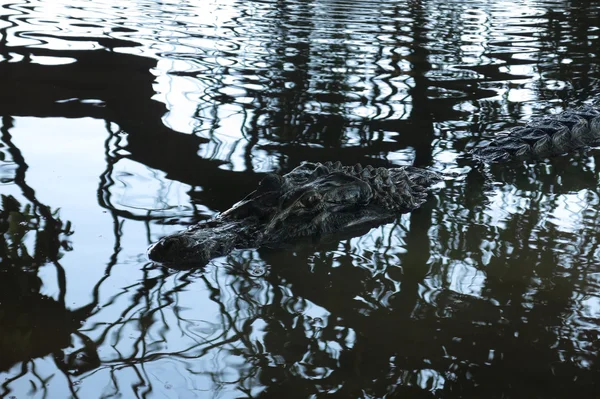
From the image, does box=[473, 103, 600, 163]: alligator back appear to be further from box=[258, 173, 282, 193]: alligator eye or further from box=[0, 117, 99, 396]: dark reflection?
box=[0, 117, 99, 396]: dark reflection

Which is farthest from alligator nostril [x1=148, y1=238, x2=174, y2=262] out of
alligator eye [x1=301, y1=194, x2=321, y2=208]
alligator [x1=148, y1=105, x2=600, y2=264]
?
alligator eye [x1=301, y1=194, x2=321, y2=208]

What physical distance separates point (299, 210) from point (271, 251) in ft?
1.04

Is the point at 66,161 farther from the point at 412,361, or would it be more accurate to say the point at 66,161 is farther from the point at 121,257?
the point at 412,361

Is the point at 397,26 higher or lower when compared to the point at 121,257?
higher

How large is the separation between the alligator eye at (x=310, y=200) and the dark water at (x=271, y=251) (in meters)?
0.24

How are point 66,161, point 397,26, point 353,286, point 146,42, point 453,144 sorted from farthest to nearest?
1. point 397,26
2. point 146,42
3. point 453,144
4. point 66,161
5. point 353,286

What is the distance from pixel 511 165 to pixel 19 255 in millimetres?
3436

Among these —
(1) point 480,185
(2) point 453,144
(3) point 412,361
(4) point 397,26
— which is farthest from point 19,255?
(4) point 397,26

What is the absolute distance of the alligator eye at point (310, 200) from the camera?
3799mm


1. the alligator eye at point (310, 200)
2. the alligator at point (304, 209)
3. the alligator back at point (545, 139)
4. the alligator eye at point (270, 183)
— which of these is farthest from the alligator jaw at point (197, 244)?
the alligator back at point (545, 139)

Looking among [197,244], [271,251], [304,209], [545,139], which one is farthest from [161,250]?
[545,139]

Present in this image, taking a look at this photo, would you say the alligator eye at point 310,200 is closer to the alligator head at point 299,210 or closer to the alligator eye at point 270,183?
the alligator head at point 299,210

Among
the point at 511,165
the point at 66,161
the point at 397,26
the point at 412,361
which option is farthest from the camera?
the point at 397,26

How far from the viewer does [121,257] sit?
130 inches
